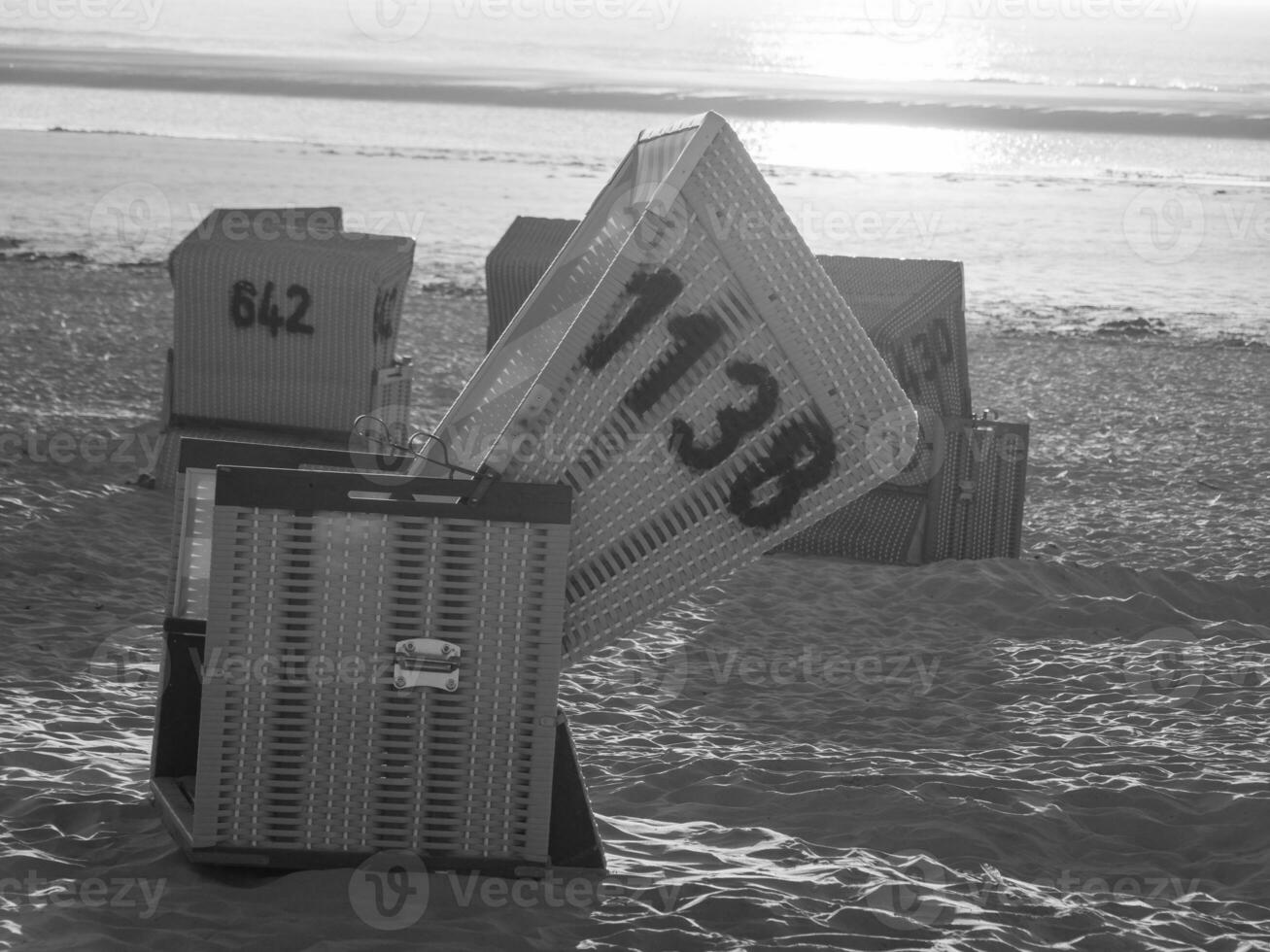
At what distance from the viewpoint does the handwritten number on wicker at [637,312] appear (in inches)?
138

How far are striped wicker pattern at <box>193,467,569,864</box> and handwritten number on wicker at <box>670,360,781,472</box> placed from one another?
359 mm

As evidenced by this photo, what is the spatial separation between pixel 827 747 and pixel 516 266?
4.33 metres

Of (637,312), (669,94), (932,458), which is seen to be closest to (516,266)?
(932,458)

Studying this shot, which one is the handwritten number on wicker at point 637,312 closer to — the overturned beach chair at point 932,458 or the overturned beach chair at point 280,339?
the overturned beach chair at point 932,458

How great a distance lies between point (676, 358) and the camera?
11.7 ft

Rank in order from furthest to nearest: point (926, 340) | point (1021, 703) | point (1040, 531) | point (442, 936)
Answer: point (1040, 531) < point (926, 340) < point (1021, 703) < point (442, 936)

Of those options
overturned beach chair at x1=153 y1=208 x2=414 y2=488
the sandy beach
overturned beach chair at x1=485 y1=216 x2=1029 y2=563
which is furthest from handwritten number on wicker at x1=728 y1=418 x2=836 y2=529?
overturned beach chair at x1=153 y1=208 x2=414 y2=488

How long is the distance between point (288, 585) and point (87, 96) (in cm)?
4129

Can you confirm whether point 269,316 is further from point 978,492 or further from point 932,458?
point 978,492

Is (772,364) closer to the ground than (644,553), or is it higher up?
higher up

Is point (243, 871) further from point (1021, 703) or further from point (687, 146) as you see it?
point (1021, 703)

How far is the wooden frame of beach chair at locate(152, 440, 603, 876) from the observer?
132 inches

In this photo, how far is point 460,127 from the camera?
37781 mm

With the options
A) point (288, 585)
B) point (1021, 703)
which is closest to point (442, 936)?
point (288, 585)
